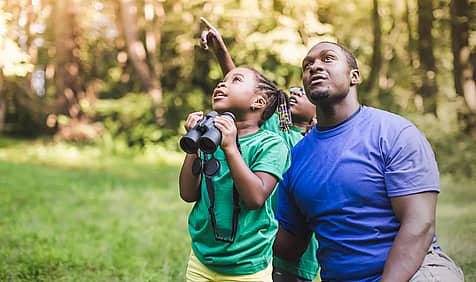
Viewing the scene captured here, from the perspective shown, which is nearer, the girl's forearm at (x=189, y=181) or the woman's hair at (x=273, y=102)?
the girl's forearm at (x=189, y=181)

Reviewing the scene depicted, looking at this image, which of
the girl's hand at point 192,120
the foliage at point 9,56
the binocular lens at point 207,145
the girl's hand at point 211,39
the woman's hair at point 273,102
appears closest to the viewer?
the binocular lens at point 207,145

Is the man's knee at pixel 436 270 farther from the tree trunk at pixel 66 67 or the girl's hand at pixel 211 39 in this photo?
the tree trunk at pixel 66 67

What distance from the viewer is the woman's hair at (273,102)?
2781mm

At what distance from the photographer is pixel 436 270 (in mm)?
2416

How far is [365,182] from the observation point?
249cm

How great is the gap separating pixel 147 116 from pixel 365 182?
12991mm

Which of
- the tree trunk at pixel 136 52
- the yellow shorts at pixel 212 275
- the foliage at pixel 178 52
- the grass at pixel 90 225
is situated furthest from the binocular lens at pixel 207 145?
the tree trunk at pixel 136 52

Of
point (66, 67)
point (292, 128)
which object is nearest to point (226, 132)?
point (292, 128)

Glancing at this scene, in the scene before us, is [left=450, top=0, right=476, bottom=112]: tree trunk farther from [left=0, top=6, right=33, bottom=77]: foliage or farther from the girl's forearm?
the girl's forearm

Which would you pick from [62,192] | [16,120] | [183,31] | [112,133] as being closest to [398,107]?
[183,31]

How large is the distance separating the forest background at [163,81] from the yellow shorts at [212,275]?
4880mm

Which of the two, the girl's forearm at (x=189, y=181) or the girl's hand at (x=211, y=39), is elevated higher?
the girl's hand at (x=211, y=39)

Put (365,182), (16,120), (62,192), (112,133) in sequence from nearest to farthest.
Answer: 1. (365,182)
2. (62,192)
3. (112,133)
4. (16,120)

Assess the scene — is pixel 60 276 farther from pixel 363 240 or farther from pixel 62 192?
pixel 62 192
